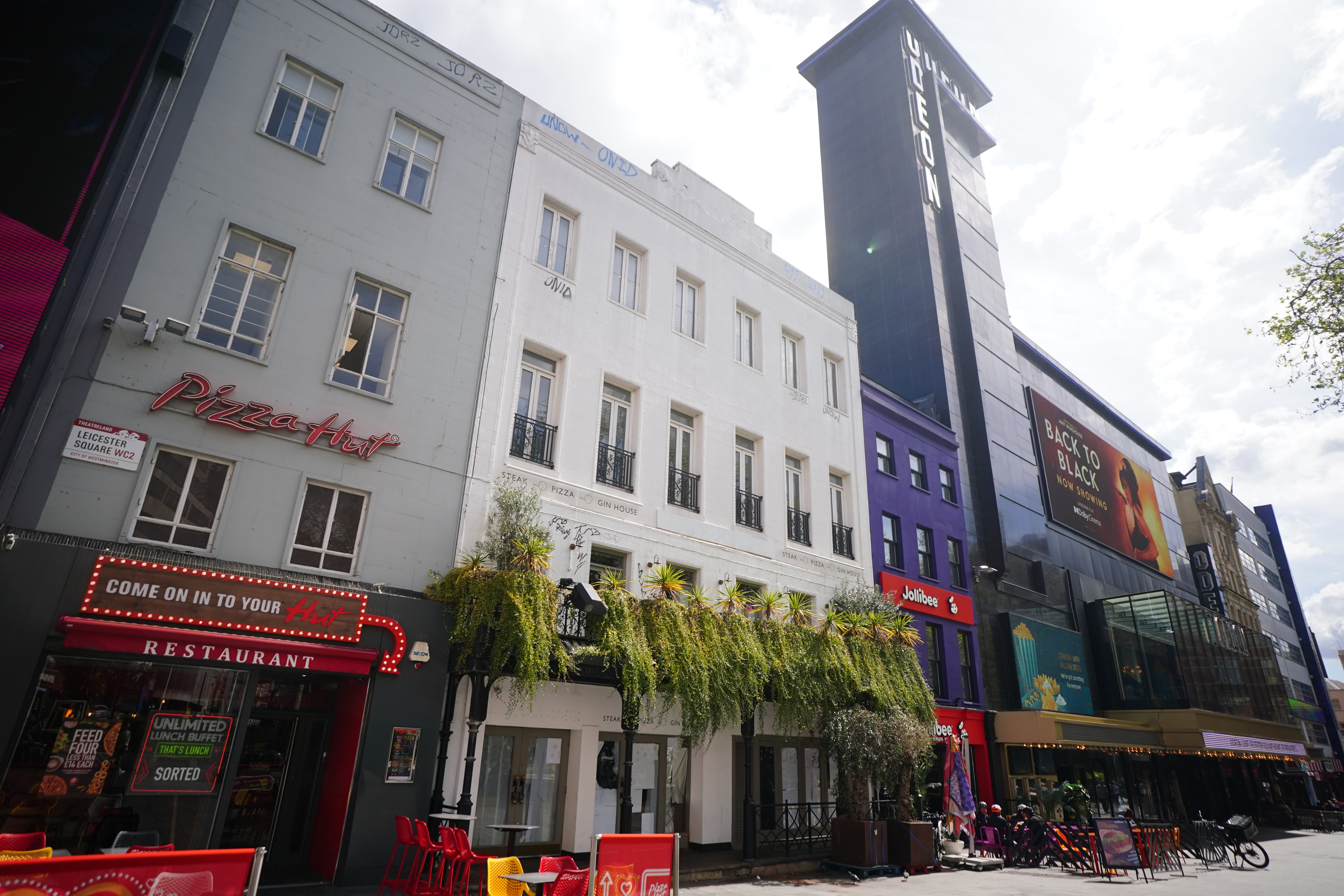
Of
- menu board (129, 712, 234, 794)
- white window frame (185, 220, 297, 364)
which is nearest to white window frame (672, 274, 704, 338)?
white window frame (185, 220, 297, 364)

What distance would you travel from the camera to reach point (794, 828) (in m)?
17.2

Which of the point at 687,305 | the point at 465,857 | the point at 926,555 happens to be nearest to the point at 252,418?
the point at 465,857

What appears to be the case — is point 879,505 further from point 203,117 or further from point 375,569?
point 203,117

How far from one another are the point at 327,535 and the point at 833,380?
16.7 m

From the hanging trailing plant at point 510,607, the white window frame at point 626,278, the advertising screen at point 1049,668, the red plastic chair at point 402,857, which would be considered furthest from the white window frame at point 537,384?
the advertising screen at point 1049,668

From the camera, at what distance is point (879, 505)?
23734 millimetres

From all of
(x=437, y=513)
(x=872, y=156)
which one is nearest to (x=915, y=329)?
(x=872, y=156)

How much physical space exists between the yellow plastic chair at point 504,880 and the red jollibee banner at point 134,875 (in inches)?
92.7

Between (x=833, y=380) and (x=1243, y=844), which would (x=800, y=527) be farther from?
(x=1243, y=844)

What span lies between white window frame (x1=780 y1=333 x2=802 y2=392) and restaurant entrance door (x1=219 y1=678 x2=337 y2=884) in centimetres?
1489

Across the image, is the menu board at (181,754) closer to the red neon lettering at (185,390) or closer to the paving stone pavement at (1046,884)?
the red neon lettering at (185,390)

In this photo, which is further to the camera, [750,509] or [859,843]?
[750,509]

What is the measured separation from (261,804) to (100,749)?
8.40ft

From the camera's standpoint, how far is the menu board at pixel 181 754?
985cm
